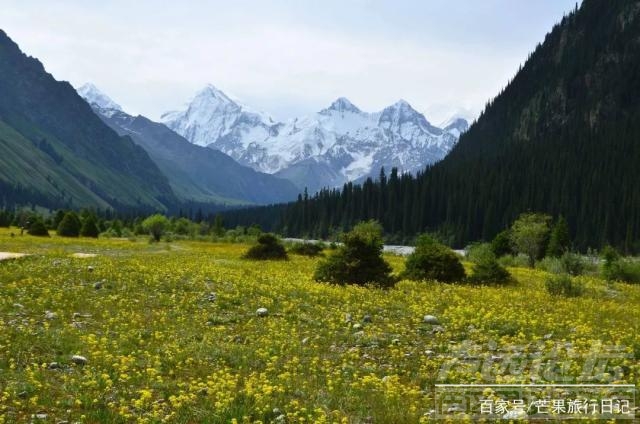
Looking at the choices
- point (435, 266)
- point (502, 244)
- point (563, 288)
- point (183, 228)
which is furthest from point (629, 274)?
point (183, 228)

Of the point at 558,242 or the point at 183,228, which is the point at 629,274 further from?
the point at 183,228

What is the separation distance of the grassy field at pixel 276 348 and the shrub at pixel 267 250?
841 inches

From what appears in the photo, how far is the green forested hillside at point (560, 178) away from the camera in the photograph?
11544cm

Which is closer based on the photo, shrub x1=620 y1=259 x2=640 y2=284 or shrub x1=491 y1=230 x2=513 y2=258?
shrub x1=620 y1=259 x2=640 y2=284

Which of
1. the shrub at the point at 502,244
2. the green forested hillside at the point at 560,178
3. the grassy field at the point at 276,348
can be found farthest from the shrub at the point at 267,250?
the green forested hillside at the point at 560,178

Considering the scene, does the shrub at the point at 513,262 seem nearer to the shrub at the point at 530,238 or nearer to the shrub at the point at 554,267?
the shrub at the point at 530,238

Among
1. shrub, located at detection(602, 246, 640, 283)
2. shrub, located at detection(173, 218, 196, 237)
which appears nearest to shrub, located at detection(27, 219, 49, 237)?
shrub, located at detection(173, 218, 196, 237)

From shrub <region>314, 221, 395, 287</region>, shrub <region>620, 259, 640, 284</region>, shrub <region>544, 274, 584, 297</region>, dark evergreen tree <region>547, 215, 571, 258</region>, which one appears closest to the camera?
shrub <region>544, 274, 584, 297</region>

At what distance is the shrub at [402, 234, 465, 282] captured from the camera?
2955cm

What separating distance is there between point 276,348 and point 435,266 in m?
17.7

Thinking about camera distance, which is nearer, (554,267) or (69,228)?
(554,267)

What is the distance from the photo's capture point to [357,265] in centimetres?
2688

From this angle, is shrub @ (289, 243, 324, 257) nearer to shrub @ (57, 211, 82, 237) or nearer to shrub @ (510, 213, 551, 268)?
shrub @ (510, 213, 551, 268)

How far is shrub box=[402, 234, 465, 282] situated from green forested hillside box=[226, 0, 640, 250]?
87.1 m
